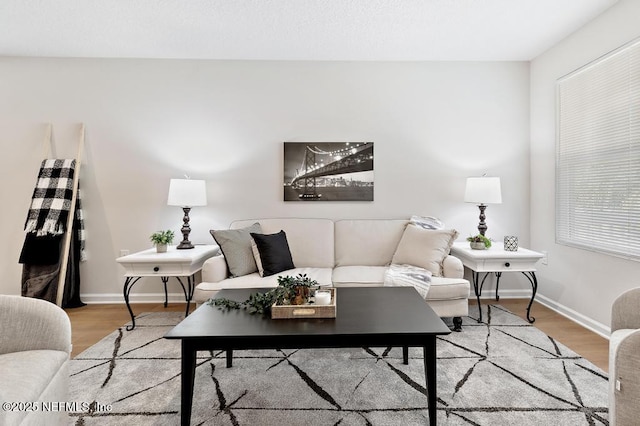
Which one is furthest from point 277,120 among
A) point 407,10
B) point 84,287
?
point 84,287

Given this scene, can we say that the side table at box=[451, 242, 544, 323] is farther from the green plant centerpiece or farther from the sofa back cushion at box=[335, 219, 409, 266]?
the green plant centerpiece

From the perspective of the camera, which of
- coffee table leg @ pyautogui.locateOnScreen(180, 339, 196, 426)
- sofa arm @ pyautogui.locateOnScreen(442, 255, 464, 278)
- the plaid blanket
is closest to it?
coffee table leg @ pyautogui.locateOnScreen(180, 339, 196, 426)

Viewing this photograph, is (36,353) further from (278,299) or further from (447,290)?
(447,290)

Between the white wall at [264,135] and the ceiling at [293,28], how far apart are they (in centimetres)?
20

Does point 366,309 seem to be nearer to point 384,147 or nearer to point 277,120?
point 384,147

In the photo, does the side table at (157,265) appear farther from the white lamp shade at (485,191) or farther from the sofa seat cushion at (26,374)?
the white lamp shade at (485,191)

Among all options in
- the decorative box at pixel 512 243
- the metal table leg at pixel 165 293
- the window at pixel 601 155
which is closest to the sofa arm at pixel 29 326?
the metal table leg at pixel 165 293

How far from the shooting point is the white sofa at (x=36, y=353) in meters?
1.18

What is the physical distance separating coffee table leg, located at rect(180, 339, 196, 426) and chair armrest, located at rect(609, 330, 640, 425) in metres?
1.72

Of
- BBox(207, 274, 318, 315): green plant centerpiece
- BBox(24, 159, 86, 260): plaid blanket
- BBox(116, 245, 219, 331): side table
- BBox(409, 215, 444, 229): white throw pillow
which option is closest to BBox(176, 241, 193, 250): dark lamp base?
BBox(116, 245, 219, 331): side table

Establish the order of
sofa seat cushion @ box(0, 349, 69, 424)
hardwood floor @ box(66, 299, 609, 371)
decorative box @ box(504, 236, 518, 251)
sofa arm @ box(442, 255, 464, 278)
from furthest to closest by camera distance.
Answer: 1. decorative box @ box(504, 236, 518, 251)
2. sofa arm @ box(442, 255, 464, 278)
3. hardwood floor @ box(66, 299, 609, 371)
4. sofa seat cushion @ box(0, 349, 69, 424)

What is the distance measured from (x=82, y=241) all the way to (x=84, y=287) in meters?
0.49

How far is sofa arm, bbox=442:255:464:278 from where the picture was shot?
2.72 m

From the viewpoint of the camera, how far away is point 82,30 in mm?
2932
